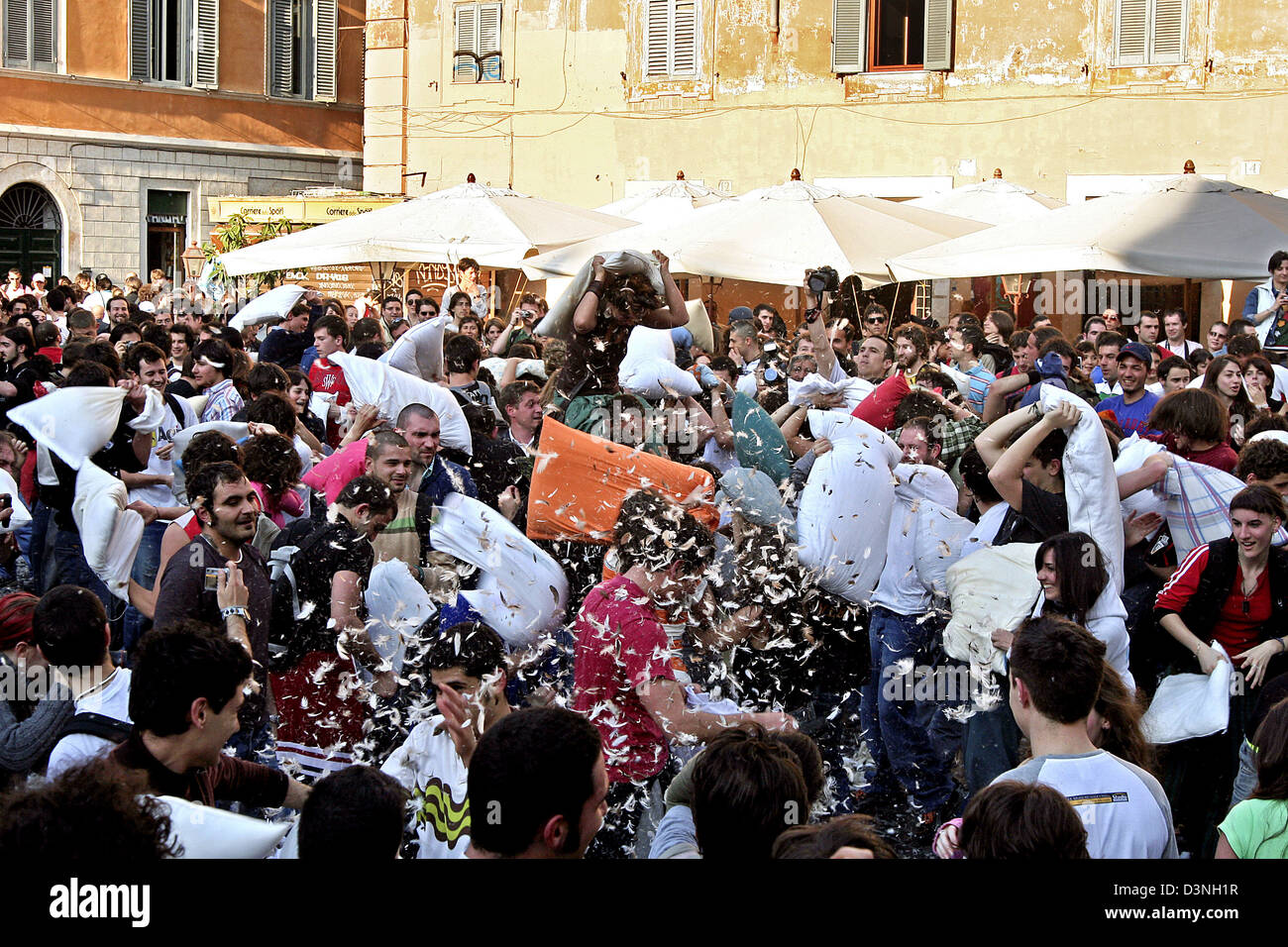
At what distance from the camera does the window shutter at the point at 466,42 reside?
20.8 meters

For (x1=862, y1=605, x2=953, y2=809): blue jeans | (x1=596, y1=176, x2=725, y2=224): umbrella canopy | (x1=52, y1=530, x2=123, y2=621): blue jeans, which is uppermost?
(x1=596, y1=176, x2=725, y2=224): umbrella canopy

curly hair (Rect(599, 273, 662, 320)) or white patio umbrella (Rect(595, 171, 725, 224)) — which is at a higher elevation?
white patio umbrella (Rect(595, 171, 725, 224))

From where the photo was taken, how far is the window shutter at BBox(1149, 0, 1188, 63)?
16547mm

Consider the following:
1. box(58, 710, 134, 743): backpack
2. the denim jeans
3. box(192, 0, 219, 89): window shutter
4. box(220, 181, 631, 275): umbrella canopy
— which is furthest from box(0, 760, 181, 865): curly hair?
box(192, 0, 219, 89): window shutter

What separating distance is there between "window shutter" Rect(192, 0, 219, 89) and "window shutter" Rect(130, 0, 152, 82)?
71 cm

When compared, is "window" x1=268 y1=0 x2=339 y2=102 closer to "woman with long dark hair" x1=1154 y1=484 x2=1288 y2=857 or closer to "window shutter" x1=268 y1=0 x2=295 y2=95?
"window shutter" x1=268 y1=0 x2=295 y2=95

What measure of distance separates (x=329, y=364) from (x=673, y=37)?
41.3 feet

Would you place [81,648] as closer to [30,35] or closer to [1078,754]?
[1078,754]

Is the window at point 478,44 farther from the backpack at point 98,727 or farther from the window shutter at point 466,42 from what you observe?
the backpack at point 98,727

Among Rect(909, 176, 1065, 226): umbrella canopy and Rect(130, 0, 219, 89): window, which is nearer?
Rect(909, 176, 1065, 226): umbrella canopy
